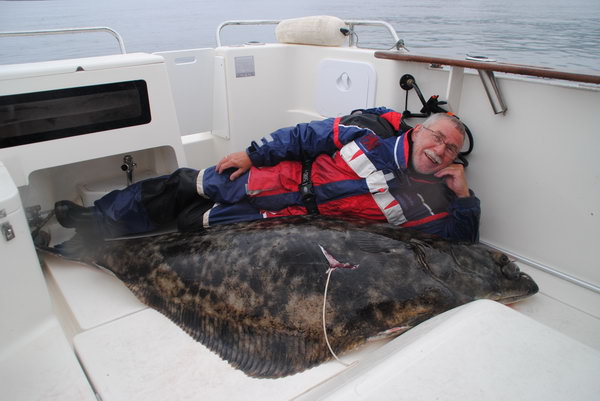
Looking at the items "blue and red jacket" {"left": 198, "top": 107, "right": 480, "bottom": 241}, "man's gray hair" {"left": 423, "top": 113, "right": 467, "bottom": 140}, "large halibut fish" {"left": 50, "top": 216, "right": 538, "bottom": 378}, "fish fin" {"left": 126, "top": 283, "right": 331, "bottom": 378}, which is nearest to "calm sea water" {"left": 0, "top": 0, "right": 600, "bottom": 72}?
"man's gray hair" {"left": 423, "top": 113, "right": 467, "bottom": 140}

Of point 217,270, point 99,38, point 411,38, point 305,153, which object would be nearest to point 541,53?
point 411,38

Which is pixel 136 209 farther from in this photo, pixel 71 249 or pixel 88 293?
pixel 88 293

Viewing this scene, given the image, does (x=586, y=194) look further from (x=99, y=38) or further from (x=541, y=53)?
(x=99, y=38)

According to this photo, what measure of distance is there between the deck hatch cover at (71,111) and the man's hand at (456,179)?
168cm

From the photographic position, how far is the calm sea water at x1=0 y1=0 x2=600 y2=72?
14.1 feet

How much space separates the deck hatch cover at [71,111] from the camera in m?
2.02

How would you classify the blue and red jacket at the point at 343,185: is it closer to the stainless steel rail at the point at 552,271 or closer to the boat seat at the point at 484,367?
the stainless steel rail at the point at 552,271

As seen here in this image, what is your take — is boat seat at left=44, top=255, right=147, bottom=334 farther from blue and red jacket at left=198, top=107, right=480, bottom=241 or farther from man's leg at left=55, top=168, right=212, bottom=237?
blue and red jacket at left=198, top=107, right=480, bottom=241

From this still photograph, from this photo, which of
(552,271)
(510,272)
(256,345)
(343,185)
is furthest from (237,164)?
(552,271)

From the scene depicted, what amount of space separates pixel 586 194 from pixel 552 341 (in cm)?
104

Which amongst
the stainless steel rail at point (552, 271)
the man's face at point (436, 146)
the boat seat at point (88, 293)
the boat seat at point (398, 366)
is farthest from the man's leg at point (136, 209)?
the stainless steel rail at point (552, 271)

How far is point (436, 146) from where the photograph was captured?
2.01 metres

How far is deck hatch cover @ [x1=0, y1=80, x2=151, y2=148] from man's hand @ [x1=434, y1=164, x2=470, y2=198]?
5.52ft

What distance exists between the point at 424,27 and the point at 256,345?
21.7ft
